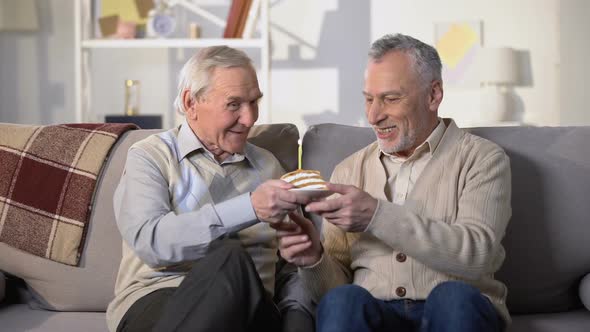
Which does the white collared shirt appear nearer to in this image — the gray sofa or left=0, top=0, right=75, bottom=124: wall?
the gray sofa

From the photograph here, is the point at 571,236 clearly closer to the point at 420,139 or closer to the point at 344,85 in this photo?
the point at 420,139

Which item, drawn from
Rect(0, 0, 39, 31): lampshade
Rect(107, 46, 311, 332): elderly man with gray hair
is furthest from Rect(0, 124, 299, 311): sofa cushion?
Rect(0, 0, 39, 31): lampshade

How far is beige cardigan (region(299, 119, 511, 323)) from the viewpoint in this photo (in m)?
1.77

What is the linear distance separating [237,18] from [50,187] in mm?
2230

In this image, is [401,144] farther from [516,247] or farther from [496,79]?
[496,79]

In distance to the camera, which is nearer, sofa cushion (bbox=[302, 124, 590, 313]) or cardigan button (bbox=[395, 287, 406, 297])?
cardigan button (bbox=[395, 287, 406, 297])

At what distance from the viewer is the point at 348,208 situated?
5.70 feet

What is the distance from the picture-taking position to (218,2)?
488 cm

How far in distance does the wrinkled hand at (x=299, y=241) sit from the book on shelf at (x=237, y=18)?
2.55 m

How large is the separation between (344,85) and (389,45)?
2.84m

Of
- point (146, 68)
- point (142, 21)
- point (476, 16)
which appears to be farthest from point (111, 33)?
point (476, 16)

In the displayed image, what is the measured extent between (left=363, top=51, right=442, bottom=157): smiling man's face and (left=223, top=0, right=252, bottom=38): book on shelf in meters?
2.31

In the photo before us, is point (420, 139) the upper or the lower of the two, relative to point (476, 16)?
lower

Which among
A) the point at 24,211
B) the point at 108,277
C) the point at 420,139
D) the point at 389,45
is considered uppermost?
the point at 389,45
